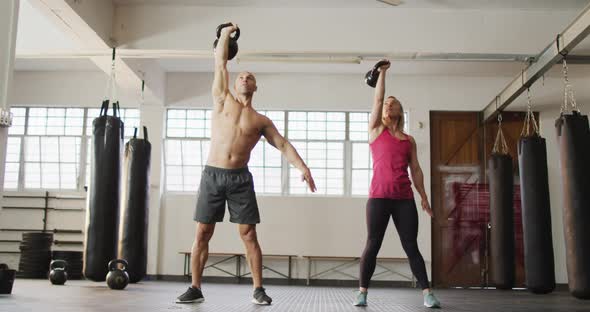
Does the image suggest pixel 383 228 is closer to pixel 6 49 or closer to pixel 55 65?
pixel 6 49

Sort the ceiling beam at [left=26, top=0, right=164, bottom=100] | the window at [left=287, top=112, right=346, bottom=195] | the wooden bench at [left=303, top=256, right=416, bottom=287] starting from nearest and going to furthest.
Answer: the ceiling beam at [left=26, top=0, right=164, bottom=100] → the wooden bench at [left=303, top=256, right=416, bottom=287] → the window at [left=287, top=112, right=346, bottom=195]

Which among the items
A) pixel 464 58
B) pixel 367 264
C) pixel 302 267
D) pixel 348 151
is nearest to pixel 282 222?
pixel 302 267

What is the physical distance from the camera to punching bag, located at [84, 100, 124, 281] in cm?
480

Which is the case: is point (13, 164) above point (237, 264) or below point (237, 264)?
above

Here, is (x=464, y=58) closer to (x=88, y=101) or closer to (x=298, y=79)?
(x=298, y=79)

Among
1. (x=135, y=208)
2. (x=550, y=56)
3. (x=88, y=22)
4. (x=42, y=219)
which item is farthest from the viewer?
(x=42, y=219)

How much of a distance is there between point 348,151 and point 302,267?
201 centimetres

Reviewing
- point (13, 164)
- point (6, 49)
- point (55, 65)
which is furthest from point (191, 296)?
point (13, 164)

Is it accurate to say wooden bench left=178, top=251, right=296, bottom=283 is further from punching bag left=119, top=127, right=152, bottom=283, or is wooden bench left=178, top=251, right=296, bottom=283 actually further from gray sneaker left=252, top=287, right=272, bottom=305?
gray sneaker left=252, top=287, right=272, bottom=305

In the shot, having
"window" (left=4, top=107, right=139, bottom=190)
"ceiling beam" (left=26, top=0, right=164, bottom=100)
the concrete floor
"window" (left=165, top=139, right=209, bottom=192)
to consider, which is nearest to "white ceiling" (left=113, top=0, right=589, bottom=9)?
"ceiling beam" (left=26, top=0, right=164, bottom=100)

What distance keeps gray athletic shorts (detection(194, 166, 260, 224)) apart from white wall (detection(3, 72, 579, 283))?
5.72 m

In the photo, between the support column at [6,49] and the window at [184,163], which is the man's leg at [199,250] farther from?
the window at [184,163]

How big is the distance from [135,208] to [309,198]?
11.9 ft

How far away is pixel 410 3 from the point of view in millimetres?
7238
